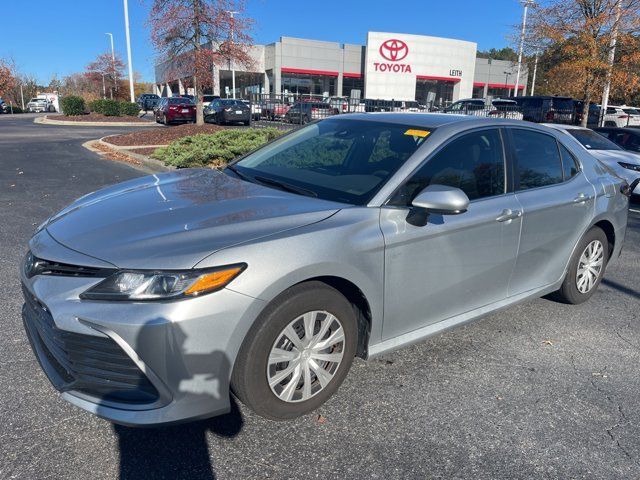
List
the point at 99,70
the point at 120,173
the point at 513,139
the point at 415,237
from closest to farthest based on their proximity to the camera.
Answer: the point at 415,237, the point at 513,139, the point at 120,173, the point at 99,70

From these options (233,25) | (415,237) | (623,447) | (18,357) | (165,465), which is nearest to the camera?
(165,465)

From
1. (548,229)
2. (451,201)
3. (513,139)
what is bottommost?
(548,229)

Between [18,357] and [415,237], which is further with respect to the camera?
[18,357]

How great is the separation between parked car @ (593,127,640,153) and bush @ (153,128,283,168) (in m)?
7.59

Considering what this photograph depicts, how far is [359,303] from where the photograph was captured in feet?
9.64

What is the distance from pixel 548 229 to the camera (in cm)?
391

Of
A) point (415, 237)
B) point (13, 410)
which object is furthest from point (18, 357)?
point (415, 237)

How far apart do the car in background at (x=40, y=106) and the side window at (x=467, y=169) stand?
58.4 metres

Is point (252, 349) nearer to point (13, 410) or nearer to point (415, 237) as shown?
point (415, 237)

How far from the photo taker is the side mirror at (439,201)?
2.86 m

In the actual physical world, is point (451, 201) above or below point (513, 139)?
below

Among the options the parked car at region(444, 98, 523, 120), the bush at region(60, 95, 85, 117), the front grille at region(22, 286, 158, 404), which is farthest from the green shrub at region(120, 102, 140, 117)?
the front grille at region(22, 286, 158, 404)

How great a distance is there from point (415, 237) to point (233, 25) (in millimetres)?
15735

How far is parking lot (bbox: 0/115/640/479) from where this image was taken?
8.07 feet
